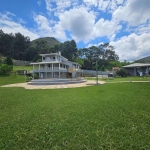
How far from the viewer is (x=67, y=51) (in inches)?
1939

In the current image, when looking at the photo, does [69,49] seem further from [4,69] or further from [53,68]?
[4,69]

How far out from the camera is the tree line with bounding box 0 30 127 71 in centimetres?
5006

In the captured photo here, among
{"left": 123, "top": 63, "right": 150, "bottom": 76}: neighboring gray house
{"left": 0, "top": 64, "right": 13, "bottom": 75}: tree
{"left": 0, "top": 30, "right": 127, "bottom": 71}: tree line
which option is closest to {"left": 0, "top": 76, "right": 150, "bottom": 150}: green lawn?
{"left": 0, "top": 64, "right": 13, "bottom": 75}: tree

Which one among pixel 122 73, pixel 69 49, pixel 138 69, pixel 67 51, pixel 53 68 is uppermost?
pixel 69 49

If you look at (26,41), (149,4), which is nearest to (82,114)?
(149,4)

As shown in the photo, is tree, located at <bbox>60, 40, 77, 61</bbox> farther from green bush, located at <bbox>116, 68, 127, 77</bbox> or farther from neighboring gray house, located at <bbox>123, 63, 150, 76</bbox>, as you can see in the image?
neighboring gray house, located at <bbox>123, 63, 150, 76</bbox>

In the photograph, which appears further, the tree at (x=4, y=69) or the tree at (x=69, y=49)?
the tree at (x=69, y=49)

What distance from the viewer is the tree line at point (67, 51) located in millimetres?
50056

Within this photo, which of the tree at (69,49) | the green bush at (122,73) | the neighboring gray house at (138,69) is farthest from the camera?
the tree at (69,49)

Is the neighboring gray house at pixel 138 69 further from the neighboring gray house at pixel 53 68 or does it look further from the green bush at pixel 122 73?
the neighboring gray house at pixel 53 68

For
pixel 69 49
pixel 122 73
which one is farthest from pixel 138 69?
pixel 69 49

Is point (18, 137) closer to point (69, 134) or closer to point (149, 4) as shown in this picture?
point (69, 134)

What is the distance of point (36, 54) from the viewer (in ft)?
184

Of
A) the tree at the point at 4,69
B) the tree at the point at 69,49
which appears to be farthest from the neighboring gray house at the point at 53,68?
the tree at the point at 69,49
